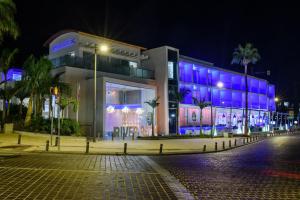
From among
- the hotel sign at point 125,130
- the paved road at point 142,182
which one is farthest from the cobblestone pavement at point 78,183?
the hotel sign at point 125,130

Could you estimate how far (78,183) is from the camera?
33.8 ft

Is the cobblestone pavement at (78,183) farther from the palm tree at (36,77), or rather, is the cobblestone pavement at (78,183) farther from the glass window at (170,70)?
the glass window at (170,70)

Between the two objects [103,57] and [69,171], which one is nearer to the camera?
[69,171]

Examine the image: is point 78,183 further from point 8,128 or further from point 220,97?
point 220,97

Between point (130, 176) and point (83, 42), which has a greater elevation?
point (83, 42)

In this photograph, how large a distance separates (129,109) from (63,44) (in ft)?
46.5

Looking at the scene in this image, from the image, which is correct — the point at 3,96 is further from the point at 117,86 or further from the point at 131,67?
the point at 131,67

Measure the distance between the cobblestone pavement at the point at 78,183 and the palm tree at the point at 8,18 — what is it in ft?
46.1

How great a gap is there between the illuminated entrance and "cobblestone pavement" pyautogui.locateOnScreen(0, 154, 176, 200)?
102 ft

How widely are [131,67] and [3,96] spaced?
17.6 metres

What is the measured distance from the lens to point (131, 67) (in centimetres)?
4941

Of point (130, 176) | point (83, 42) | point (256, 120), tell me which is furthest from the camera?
point (256, 120)

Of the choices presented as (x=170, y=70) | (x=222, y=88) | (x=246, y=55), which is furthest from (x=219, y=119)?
(x=170, y=70)

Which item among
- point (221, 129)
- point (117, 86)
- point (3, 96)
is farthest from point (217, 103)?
point (3, 96)
